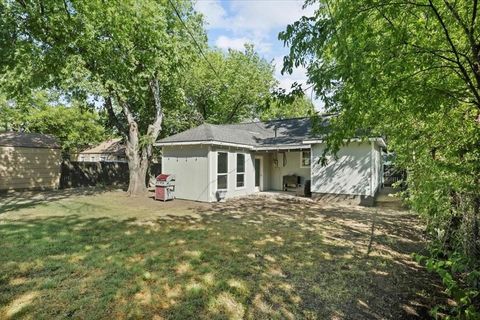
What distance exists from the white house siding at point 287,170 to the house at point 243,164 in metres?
0.26

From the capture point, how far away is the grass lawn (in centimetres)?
342

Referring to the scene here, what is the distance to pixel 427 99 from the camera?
289 centimetres

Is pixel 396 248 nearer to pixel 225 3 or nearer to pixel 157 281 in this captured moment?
pixel 157 281

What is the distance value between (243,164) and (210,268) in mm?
9139

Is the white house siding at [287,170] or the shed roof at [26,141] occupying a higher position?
the shed roof at [26,141]

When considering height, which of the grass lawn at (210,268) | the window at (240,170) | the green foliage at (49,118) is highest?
the green foliage at (49,118)

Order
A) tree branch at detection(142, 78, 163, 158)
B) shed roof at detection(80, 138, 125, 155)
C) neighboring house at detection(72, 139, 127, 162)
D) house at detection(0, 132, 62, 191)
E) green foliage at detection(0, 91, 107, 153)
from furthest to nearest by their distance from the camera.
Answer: shed roof at detection(80, 138, 125, 155)
neighboring house at detection(72, 139, 127, 162)
green foliage at detection(0, 91, 107, 153)
house at detection(0, 132, 62, 191)
tree branch at detection(142, 78, 163, 158)

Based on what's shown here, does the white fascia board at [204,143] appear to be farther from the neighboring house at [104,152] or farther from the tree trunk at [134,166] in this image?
the neighboring house at [104,152]

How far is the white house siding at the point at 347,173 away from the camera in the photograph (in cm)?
1112

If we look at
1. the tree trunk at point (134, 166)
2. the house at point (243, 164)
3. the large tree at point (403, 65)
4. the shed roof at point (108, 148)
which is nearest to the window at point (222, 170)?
the house at point (243, 164)

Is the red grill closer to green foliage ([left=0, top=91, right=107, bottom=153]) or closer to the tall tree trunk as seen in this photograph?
the tall tree trunk

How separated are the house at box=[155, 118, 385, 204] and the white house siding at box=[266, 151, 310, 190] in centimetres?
26

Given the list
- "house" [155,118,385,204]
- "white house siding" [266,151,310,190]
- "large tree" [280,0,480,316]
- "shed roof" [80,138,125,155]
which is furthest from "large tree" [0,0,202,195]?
"shed roof" [80,138,125,155]

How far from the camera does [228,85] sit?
79.7 ft
